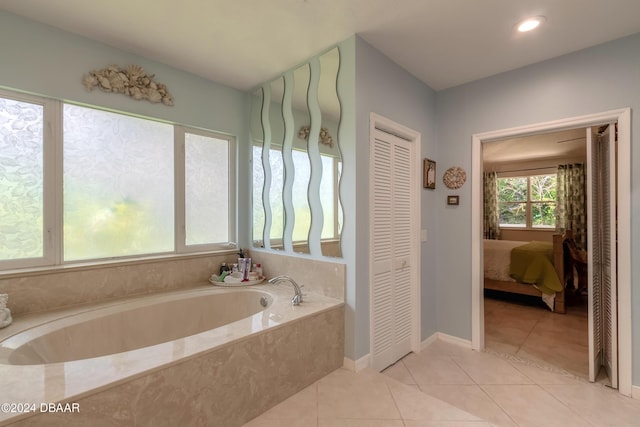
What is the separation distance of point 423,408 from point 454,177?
1.93 m

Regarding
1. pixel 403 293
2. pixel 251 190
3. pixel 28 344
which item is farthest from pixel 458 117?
pixel 28 344

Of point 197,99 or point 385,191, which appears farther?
point 197,99

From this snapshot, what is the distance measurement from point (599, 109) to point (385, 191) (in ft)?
5.14

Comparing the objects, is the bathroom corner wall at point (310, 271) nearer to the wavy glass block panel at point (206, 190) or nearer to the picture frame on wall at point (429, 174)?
the wavy glass block panel at point (206, 190)

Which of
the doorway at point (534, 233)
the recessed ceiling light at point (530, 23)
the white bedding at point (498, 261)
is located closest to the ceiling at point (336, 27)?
the recessed ceiling light at point (530, 23)

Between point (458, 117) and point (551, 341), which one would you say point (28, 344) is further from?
point (551, 341)

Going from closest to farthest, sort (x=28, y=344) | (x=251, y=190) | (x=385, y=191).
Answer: (x=28, y=344), (x=385, y=191), (x=251, y=190)

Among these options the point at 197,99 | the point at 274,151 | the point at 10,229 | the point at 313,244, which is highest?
the point at 197,99

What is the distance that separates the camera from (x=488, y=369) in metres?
2.32

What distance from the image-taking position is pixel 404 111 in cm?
248

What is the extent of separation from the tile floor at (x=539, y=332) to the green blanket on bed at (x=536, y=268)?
35 cm

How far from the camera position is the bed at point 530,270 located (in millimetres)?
3577

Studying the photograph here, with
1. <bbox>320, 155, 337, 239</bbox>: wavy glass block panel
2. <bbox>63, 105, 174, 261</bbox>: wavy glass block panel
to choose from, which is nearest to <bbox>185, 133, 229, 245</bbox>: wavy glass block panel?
<bbox>63, 105, 174, 261</bbox>: wavy glass block panel

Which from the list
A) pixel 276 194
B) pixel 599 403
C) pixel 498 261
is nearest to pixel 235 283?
pixel 276 194
